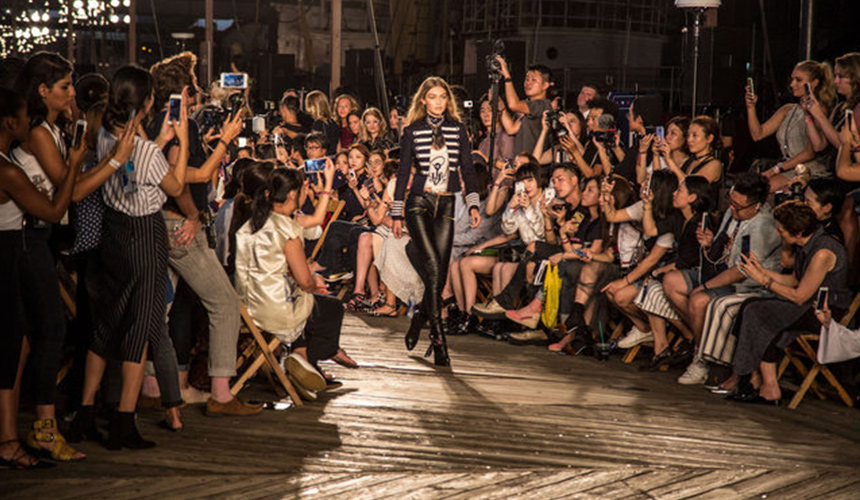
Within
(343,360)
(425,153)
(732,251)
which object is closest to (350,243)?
(425,153)

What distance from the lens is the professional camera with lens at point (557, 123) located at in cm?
802

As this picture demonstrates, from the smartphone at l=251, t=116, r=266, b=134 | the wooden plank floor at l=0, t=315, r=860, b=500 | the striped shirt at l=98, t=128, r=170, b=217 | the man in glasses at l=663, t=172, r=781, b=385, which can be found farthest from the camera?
the smartphone at l=251, t=116, r=266, b=134

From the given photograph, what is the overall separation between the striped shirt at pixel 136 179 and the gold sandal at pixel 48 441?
0.89m

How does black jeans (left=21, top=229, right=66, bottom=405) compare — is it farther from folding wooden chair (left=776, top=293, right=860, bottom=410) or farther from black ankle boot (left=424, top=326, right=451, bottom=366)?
folding wooden chair (left=776, top=293, right=860, bottom=410)

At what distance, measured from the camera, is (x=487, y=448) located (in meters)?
4.68

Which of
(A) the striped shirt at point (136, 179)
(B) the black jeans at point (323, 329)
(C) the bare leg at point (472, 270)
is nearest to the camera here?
(A) the striped shirt at point (136, 179)

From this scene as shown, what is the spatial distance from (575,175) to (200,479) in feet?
13.1

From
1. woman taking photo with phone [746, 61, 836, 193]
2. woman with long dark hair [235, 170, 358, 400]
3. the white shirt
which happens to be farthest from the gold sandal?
woman taking photo with phone [746, 61, 836, 193]

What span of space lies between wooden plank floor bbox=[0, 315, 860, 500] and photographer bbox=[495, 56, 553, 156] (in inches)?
113

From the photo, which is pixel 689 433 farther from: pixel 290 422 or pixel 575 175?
pixel 575 175

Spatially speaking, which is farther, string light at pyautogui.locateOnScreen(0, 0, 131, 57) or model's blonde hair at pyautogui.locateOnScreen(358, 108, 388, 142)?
string light at pyautogui.locateOnScreen(0, 0, 131, 57)

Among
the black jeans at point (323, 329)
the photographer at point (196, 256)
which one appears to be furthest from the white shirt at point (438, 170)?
the photographer at point (196, 256)

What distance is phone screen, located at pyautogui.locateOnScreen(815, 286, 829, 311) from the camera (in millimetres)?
5457

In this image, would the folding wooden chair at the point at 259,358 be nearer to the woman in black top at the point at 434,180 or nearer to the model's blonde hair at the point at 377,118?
the woman in black top at the point at 434,180
